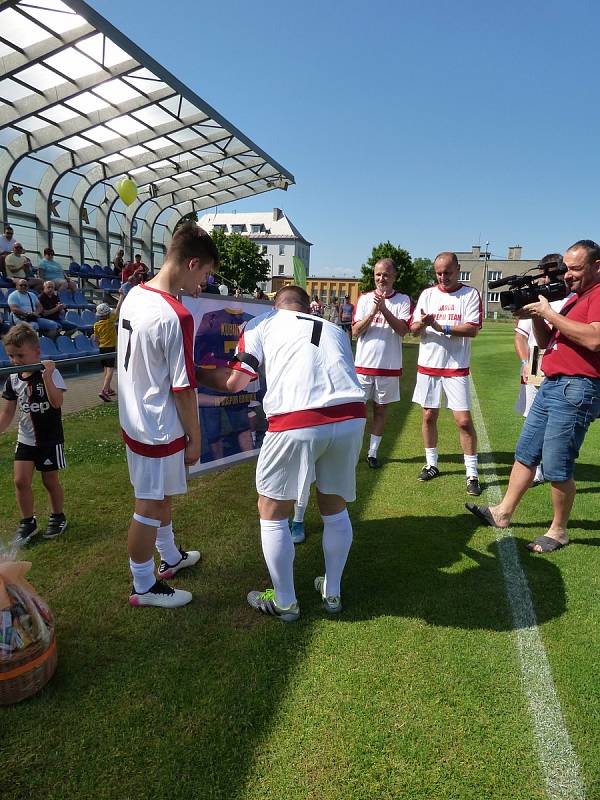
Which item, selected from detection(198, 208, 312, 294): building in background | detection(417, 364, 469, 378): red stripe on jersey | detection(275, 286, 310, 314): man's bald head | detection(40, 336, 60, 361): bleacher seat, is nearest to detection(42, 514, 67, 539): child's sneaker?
detection(275, 286, 310, 314): man's bald head

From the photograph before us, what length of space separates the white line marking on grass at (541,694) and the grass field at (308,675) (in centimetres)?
4

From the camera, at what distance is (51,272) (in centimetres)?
1454

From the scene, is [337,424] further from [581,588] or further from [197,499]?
[197,499]

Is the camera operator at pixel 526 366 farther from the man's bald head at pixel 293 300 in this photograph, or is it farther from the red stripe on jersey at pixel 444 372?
Answer: the man's bald head at pixel 293 300

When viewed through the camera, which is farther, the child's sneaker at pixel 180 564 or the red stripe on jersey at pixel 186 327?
the child's sneaker at pixel 180 564

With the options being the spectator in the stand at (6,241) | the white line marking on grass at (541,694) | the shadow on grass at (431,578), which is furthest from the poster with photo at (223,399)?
the spectator in the stand at (6,241)

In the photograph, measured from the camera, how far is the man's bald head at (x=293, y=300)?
2.77m

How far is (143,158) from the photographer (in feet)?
63.2

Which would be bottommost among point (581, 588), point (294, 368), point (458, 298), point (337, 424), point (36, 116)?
point (581, 588)

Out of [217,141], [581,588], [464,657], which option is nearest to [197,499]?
[464,657]

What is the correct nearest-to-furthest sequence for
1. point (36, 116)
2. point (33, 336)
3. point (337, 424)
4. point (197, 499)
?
1. point (337, 424)
2. point (33, 336)
3. point (197, 499)
4. point (36, 116)

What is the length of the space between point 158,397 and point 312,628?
150 cm

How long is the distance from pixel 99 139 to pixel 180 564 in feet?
59.4

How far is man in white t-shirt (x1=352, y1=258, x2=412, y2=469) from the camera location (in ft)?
17.8
